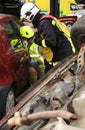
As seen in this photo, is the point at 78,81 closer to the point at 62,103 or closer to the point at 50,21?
the point at 62,103

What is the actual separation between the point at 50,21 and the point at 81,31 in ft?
14.0

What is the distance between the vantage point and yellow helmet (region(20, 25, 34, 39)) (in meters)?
8.47

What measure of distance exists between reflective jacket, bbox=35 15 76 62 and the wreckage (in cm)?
359

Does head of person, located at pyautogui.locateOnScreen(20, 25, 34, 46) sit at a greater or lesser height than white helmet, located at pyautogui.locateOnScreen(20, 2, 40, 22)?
lesser

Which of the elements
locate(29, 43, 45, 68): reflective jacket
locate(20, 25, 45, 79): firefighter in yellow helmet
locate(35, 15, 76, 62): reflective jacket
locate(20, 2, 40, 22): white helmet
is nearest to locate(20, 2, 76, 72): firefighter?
locate(35, 15, 76, 62): reflective jacket

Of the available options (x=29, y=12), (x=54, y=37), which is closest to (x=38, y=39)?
(x=54, y=37)

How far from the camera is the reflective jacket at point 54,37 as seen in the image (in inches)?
295

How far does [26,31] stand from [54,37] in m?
1.24

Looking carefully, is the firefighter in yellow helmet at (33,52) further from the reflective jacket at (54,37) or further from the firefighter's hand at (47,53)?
the reflective jacket at (54,37)

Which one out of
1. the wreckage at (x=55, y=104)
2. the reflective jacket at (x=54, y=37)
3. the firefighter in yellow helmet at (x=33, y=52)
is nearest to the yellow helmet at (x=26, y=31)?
the firefighter in yellow helmet at (x=33, y=52)

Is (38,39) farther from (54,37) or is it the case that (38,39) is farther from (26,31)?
(26,31)

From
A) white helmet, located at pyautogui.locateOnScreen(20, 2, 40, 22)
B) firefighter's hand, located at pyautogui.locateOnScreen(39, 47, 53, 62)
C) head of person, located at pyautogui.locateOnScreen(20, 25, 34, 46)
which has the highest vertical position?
white helmet, located at pyautogui.locateOnScreen(20, 2, 40, 22)

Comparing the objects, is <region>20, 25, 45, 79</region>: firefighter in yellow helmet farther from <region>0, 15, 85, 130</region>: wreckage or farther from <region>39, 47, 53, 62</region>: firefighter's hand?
<region>0, 15, 85, 130</region>: wreckage

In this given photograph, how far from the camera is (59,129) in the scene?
7.84 feet
